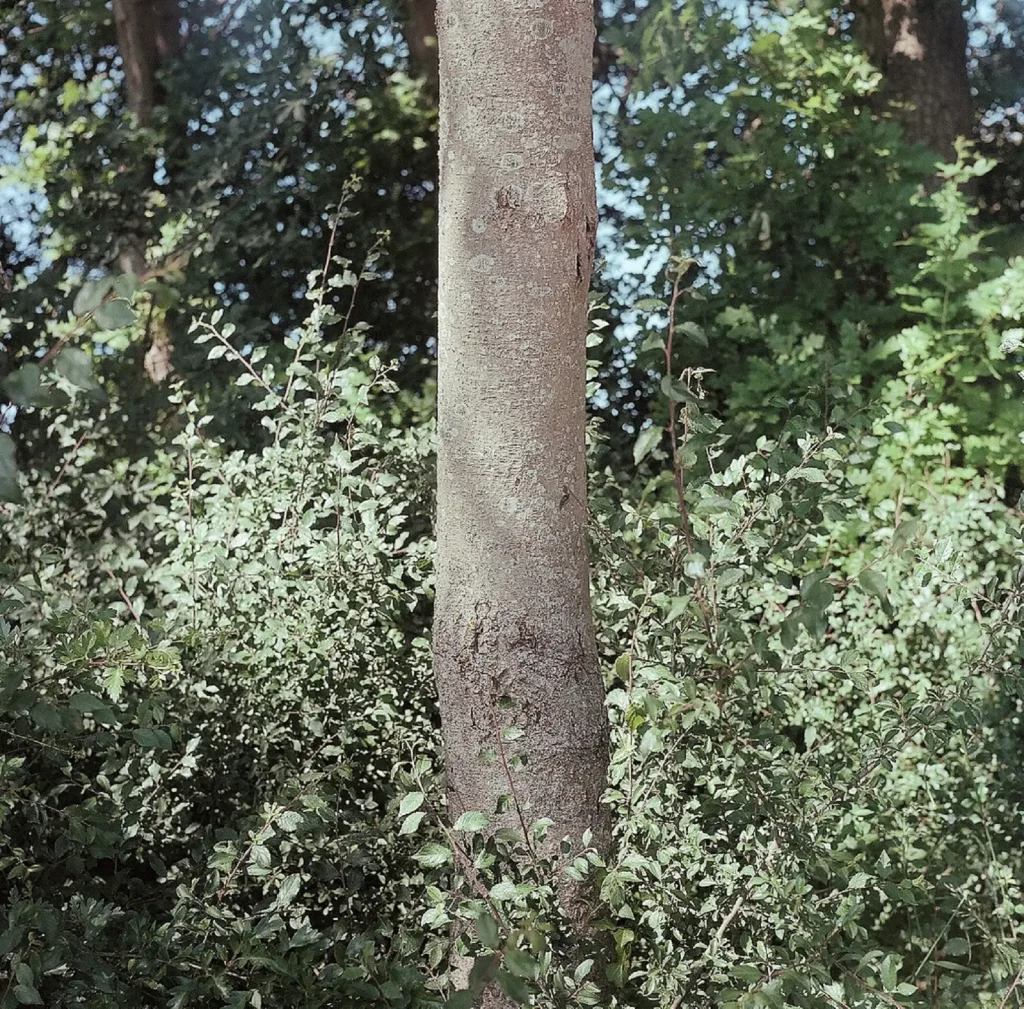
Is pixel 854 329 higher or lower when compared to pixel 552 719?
higher

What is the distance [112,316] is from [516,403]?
91cm

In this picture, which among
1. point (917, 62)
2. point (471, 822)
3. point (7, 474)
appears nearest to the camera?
point (7, 474)

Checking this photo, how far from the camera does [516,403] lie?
209 cm

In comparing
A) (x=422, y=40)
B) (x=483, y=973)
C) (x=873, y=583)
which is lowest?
(x=483, y=973)

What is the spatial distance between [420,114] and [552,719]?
380 cm

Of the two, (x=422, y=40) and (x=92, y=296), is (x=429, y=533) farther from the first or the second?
(x=422, y=40)

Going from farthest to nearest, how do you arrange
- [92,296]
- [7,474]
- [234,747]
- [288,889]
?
[234,747]
[288,889]
[92,296]
[7,474]

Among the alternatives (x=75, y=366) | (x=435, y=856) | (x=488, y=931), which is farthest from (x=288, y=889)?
(x=75, y=366)

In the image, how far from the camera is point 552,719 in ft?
6.94

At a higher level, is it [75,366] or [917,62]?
[917,62]

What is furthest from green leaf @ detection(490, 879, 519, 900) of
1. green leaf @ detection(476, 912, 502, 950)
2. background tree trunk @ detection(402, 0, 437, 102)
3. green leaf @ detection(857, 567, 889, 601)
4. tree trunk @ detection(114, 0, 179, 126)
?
tree trunk @ detection(114, 0, 179, 126)

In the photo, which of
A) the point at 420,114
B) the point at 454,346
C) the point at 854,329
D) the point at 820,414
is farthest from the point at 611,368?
the point at 454,346

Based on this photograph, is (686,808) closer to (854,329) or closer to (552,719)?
(552,719)

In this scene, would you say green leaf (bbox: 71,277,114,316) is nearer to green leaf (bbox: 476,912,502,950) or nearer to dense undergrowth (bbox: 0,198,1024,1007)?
dense undergrowth (bbox: 0,198,1024,1007)
